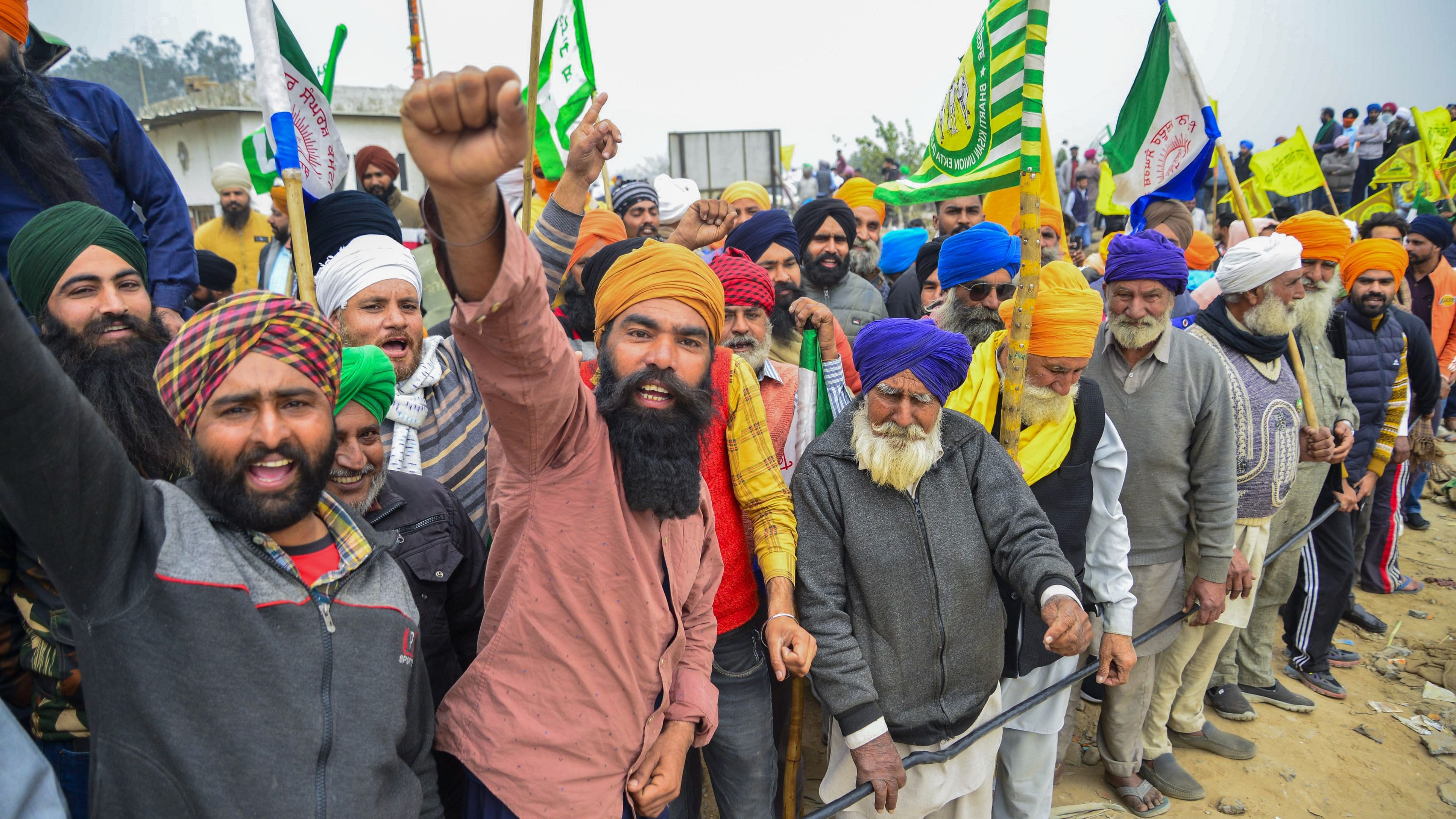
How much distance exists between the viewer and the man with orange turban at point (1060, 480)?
10.2 ft

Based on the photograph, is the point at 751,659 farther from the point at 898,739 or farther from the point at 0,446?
the point at 0,446

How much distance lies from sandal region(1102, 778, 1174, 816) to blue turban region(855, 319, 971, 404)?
2.58m

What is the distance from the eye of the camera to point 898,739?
2.65m

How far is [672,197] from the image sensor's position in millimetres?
6434

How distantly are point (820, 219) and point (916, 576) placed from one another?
3107mm

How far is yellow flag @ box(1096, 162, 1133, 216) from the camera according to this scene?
4298 millimetres

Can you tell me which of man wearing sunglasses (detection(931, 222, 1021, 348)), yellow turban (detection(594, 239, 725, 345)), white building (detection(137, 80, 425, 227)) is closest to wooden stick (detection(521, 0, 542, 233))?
yellow turban (detection(594, 239, 725, 345))

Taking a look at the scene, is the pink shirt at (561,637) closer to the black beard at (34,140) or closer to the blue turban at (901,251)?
the black beard at (34,140)

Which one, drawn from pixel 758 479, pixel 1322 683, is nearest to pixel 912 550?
pixel 758 479

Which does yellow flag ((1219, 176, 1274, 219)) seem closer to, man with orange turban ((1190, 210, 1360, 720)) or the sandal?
man with orange turban ((1190, 210, 1360, 720))

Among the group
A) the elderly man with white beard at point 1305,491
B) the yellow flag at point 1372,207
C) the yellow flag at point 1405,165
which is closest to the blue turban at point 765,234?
the elderly man with white beard at point 1305,491

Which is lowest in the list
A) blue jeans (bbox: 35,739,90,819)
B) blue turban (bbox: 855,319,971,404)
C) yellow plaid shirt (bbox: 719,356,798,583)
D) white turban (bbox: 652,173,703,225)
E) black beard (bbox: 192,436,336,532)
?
blue jeans (bbox: 35,739,90,819)

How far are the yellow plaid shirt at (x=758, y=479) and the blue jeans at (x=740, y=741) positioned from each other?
337mm

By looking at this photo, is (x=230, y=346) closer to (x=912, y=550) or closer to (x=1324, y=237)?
→ (x=912, y=550)
